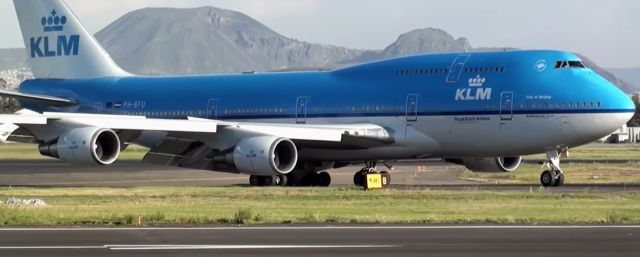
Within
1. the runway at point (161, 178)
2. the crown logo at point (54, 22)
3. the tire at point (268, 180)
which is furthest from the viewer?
the crown logo at point (54, 22)

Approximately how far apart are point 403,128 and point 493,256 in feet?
75.9

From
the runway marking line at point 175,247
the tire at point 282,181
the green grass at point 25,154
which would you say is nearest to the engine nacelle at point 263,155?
the tire at point 282,181

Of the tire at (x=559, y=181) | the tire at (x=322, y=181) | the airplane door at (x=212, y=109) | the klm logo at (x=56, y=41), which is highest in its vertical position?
the klm logo at (x=56, y=41)

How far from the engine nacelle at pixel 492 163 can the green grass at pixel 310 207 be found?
8151mm

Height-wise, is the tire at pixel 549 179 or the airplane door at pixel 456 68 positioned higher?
the airplane door at pixel 456 68

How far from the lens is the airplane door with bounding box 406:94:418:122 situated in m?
39.8

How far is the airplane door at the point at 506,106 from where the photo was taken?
38125 millimetres

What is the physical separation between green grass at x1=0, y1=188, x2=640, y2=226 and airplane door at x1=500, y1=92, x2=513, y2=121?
4508 millimetres

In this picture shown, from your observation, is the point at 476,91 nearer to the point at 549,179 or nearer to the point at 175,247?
the point at 549,179

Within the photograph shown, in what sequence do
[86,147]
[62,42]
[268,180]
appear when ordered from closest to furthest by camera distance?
[86,147]
[268,180]
[62,42]

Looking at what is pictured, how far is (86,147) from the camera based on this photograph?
119ft

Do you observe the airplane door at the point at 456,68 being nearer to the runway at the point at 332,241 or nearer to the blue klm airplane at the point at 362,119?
the blue klm airplane at the point at 362,119

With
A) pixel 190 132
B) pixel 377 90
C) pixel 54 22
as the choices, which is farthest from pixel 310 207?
pixel 54 22

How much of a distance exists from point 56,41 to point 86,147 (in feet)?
46.5
